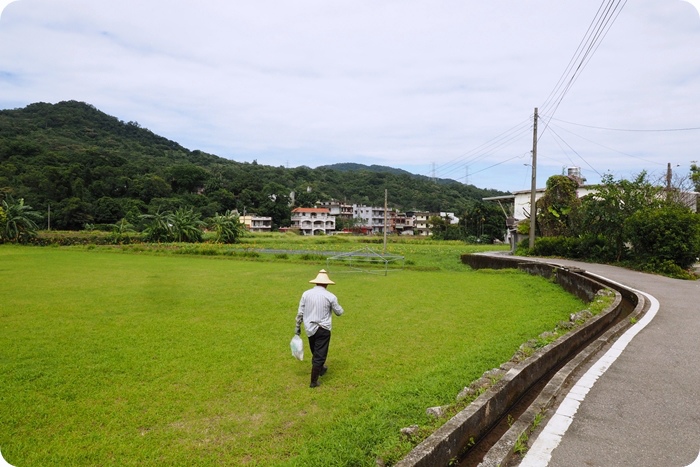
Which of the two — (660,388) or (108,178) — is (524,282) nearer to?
(660,388)

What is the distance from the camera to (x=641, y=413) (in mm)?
4043

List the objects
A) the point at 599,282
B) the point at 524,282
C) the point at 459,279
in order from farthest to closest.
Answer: the point at 459,279, the point at 524,282, the point at 599,282

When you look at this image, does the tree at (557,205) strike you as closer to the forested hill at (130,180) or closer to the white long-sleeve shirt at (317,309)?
the white long-sleeve shirt at (317,309)

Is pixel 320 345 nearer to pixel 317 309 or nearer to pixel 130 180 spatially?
pixel 317 309

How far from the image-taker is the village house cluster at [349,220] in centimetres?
8075

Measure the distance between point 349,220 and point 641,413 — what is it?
8782 centimetres

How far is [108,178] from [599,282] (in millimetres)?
67423

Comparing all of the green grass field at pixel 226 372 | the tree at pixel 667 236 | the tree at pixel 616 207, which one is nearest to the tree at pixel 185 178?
the green grass field at pixel 226 372

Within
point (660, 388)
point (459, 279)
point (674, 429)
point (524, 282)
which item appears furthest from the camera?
point (459, 279)

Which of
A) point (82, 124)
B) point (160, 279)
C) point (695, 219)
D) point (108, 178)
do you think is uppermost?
point (82, 124)

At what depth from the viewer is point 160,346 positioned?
24.1 feet

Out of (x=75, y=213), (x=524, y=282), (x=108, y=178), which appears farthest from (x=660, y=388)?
(x=108, y=178)

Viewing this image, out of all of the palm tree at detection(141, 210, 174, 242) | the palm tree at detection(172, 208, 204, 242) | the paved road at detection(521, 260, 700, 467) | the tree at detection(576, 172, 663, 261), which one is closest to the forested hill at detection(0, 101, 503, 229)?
the palm tree at detection(141, 210, 174, 242)

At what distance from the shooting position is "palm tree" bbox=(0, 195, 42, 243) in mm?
35844
